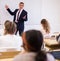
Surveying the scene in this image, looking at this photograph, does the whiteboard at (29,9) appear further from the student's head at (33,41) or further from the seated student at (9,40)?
the student's head at (33,41)

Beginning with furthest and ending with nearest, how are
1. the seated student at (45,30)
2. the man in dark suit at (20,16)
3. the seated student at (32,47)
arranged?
1. the man in dark suit at (20,16)
2. the seated student at (45,30)
3. the seated student at (32,47)

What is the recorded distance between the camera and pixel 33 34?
69.3 inches

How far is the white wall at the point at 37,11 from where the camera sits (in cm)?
744

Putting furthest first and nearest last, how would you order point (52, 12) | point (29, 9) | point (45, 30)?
point (52, 12)
point (29, 9)
point (45, 30)

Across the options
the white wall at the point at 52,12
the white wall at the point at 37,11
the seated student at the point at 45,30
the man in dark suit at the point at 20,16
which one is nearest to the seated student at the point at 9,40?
the seated student at the point at 45,30

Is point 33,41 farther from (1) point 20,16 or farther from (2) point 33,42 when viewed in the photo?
(1) point 20,16

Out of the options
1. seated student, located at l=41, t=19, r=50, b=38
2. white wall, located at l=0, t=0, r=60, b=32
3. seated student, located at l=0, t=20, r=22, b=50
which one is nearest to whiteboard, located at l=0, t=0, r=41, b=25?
white wall, located at l=0, t=0, r=60, b=32

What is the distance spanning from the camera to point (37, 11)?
7859 millimetres

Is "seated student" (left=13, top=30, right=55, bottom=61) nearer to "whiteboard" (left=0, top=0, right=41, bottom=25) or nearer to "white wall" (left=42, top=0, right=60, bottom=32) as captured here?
"whiteboard" (left=0, top=0, right=41, bottom=25)

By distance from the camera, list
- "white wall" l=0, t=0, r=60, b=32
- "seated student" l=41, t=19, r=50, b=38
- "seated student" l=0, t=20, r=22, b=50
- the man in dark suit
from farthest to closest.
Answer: "white wall" l=0, t=0, r=60, b=32 < the man in dark suit < "seated student" l=41, t=19, r=50, b=38 < "seated student" l=0, t=20, r=22, b=50

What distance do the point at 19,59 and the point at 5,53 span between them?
3.99ft

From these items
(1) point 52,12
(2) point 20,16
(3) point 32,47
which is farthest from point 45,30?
(3) point 32,47

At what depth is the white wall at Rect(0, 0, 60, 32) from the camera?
744 centimetres

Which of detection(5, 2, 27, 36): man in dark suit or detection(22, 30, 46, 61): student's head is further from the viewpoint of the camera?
detection(5, 2, 27, 36): man in dark suit
